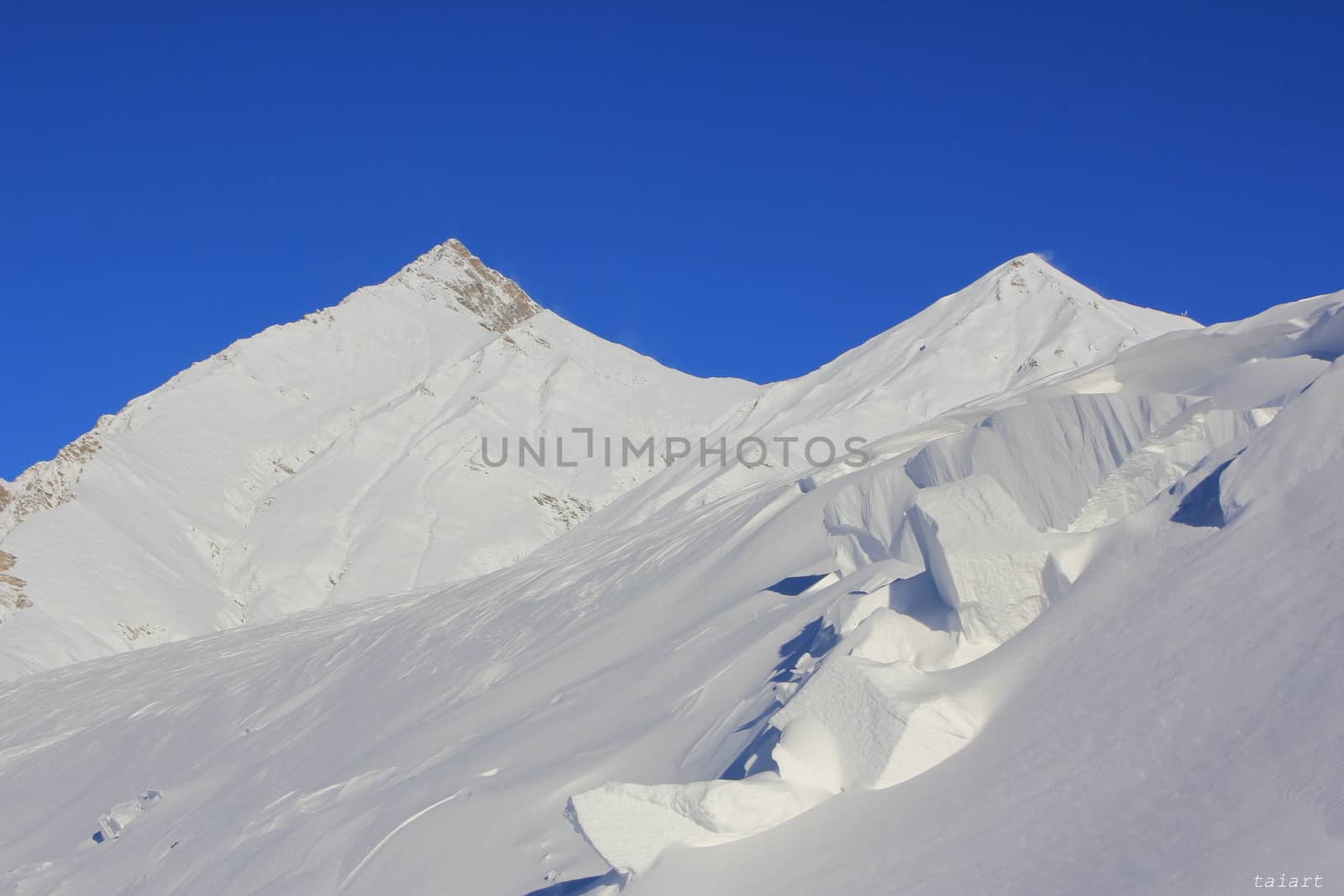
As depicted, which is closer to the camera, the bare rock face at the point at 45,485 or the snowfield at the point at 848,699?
the snowfield at the point at 848,699

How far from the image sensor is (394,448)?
81.2 meters

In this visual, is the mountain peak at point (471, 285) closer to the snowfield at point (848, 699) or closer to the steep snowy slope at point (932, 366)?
the steep snowy slope at point (932, 366)

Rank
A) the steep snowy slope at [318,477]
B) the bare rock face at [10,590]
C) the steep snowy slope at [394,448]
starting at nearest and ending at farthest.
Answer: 1. the bare rock face at [10,590]
2. the steep snowy slope at [394,448]
3. the steep snowy slope at [318,477]

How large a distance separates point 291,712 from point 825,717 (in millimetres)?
12792

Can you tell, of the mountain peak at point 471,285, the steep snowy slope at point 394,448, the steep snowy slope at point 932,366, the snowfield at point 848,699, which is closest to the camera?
the snowfield at point 848,699

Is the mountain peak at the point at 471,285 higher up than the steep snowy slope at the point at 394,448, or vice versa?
the mountain peak at the point at 471,285

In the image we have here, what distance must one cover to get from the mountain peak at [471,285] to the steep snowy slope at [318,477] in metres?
4.61

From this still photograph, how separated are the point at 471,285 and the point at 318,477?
38763 millimetres

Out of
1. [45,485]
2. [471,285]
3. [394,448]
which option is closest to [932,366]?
[394,448]

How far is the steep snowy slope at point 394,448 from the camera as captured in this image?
5762cm

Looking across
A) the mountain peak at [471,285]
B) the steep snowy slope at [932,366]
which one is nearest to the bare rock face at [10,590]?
the steep snowy slope at [932,366]

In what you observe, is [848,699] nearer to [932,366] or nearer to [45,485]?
[932,366]

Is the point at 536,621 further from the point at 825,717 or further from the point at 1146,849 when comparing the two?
the point at 1146,849

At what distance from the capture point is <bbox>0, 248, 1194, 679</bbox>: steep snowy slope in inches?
2269
